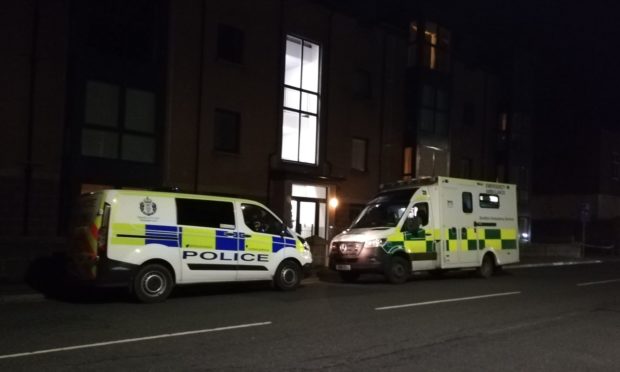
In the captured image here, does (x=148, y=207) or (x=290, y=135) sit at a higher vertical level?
(x=290, y=135)

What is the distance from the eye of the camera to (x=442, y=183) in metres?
15.5

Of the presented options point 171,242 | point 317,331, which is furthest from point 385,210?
point 317,331

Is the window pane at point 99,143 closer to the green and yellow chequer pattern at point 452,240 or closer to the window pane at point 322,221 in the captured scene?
the window pane at point 322,221

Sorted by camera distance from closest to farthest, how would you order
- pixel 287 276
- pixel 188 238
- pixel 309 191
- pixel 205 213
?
pixel 188 238 < pixel 205 213 < pixel 287 276 < pixel 309 191

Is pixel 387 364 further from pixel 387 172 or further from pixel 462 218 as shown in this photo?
pixel 387 172

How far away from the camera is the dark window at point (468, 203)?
16094mm

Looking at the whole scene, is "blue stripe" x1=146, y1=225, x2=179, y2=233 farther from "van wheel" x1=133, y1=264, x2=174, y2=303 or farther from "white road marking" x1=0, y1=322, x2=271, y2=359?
"white road marking" x1=0, y1=322, x2=271, y2=359

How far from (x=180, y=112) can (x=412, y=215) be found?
27.0ft

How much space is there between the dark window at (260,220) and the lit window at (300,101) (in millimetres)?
9305

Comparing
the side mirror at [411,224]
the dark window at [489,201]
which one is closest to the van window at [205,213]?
the side mirror at [411,224]

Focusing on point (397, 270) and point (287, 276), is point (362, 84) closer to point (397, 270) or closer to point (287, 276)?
point (397, 270)

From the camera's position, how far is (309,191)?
72.5ft

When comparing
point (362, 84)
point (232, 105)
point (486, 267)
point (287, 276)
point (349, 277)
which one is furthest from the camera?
point (362, 84)

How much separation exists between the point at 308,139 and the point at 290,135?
2.72ft
